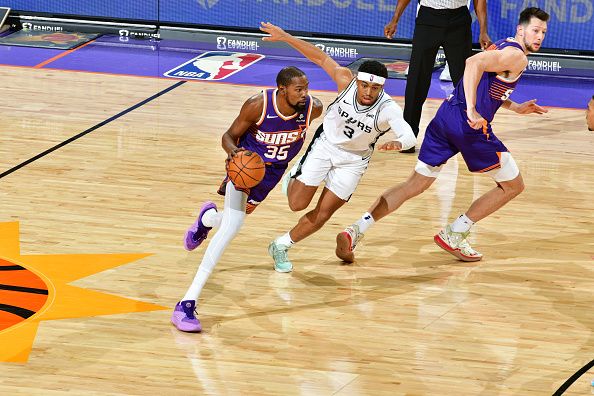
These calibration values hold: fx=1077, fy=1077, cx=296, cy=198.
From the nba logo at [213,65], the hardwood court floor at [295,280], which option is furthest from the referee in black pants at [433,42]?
the nba logo at [213,65]

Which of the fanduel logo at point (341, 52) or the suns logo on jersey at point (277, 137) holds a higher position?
the suns logo on jersey at point (277, 137)

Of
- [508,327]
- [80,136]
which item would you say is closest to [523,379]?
[508,327]

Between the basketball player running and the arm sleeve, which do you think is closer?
the basketball player running

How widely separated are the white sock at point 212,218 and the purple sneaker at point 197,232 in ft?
0.11

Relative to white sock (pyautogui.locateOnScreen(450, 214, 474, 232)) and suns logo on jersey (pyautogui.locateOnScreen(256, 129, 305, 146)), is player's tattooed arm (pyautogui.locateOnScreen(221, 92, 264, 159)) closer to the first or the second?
suns logo on jersey (pyautogui.locateOnScreen(256, 129, 305, 146))

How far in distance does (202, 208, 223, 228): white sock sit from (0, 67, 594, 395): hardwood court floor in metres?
0.40

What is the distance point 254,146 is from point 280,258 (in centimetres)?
89

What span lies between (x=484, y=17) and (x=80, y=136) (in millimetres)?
4144

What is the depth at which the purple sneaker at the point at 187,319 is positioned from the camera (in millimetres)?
6348

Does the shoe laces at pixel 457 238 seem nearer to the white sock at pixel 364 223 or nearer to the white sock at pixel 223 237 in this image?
the white sock at pixel 364 223

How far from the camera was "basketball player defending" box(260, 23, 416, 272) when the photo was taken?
7.20m

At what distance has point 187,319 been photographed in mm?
6367

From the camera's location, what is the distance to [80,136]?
10.6 metres

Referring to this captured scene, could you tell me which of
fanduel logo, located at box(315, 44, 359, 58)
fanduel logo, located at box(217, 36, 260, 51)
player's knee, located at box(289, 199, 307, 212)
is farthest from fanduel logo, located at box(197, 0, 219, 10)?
player's knee, located at box(289, 199, 307, 212)
